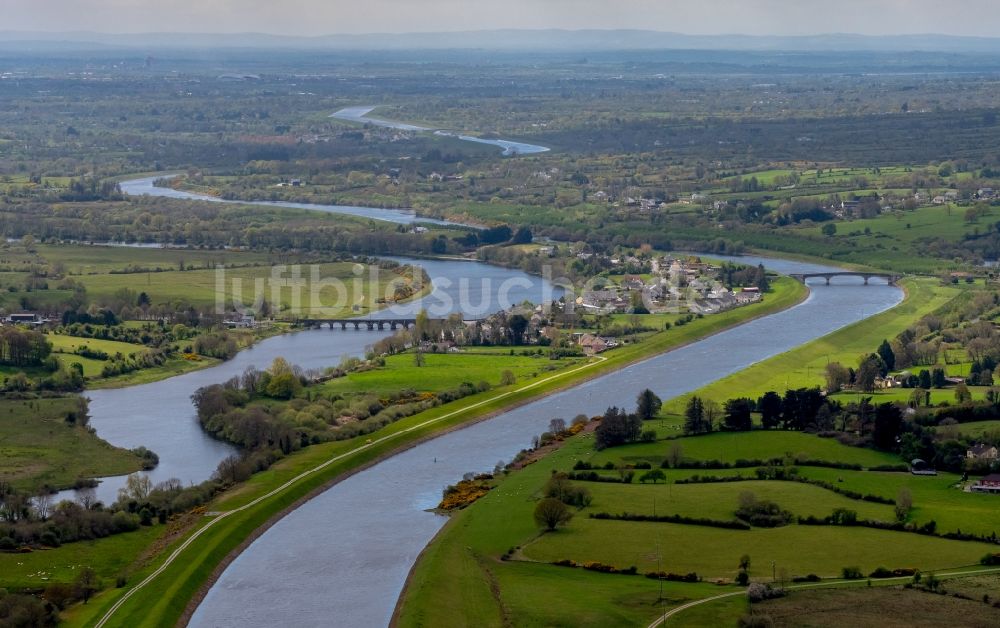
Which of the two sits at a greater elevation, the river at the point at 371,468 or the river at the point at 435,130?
the river at the point at 371,468

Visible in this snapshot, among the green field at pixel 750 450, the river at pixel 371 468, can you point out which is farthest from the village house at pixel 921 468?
the river at pixel 371 468

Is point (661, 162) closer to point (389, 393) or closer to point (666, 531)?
point (389, 393)

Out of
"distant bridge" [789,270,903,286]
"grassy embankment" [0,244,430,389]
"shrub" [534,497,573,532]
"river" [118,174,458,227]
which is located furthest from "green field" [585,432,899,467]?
"river" [118,174,458,227]

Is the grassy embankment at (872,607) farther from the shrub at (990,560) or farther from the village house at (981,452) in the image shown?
the village house at (981,452)

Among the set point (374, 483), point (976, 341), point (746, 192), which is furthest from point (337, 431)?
point (746, 192)

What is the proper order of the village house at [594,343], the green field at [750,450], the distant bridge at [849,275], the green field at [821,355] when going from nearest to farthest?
the green field at [750,450] < the green field at [821,355] < the village house at [594,343] < the distant bridge at [849,275]
